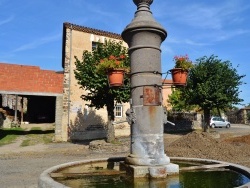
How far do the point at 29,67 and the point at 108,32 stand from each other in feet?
24.8

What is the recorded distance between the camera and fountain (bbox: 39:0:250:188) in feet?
16.4

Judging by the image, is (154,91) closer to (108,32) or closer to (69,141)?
(69,141)

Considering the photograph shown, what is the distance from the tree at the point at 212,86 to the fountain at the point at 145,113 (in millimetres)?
17419

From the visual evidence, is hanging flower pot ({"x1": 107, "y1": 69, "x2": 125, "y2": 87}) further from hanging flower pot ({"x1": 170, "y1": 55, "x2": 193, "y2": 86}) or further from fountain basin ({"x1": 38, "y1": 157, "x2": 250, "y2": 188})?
fountain basin ({"x1": 38, "y1": 157, "x2": 250, "y2": 188})

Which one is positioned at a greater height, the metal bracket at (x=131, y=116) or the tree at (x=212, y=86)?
the tree at (x=212, y=86)

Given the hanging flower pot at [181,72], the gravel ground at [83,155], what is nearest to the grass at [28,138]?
the gravel ground at [83,155]

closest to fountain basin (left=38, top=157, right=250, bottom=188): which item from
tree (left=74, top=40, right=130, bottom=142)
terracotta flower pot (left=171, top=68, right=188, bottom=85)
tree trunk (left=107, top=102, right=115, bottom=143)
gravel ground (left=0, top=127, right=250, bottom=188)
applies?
terracotta flower pot (left=171, top=68, right=188, bottom=85)

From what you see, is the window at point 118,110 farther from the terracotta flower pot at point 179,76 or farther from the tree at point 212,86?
the terracotta flower pot at point 179,76

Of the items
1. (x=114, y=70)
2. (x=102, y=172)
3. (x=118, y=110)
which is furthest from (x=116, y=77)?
(x=118, y=110)

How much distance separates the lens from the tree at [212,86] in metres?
22.8

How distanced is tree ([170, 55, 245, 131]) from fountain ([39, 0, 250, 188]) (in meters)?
17.4

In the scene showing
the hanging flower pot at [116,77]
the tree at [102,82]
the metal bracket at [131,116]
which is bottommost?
the metal bracket at [131,116]

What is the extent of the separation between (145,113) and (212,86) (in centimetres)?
1879

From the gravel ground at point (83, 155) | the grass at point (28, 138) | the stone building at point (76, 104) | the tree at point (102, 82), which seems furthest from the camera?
the stone building at point (76, 104)
